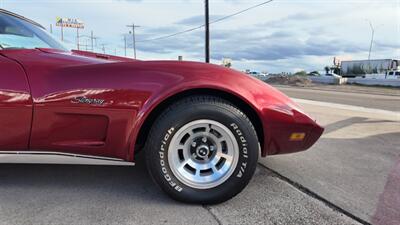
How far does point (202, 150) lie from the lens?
9.08ft

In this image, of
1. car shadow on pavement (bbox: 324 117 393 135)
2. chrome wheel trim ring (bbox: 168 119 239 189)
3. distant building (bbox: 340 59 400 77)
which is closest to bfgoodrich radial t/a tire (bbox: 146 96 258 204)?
chrome wheel trim ring (bbox: 168 119 239 189)

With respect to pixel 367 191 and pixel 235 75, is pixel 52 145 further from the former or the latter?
pixel 367 191

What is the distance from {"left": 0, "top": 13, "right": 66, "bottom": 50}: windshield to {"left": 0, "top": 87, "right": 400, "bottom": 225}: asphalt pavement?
116cm

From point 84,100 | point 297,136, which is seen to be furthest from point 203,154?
point 84,100

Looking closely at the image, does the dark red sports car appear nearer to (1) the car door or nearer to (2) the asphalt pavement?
(1) the car door

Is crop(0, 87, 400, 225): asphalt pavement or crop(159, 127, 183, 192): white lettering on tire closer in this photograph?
crop(0, 87, 400, 225): asphalt pavement

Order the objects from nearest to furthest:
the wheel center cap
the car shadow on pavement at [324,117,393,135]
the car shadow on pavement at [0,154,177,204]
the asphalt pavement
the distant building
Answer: the asphalt pavement < the wheel center cap < the car shadow on pavement at [0,154,177,204] < the car shadow on pavement at [324,117,393,135] < the distant building

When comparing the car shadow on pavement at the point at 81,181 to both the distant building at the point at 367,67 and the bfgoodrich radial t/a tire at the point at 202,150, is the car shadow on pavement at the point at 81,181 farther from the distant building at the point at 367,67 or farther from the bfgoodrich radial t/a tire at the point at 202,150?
the distant building at the point at 367,67

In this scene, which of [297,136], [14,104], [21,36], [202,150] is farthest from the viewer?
[21,36]

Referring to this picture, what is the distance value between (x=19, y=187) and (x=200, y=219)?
158cm

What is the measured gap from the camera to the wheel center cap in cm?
276

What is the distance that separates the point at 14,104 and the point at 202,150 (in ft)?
4.64

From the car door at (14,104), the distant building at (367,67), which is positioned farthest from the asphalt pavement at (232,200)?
the distant building at (367,67)

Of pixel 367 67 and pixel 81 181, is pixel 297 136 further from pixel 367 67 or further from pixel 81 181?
pixel 367 67
